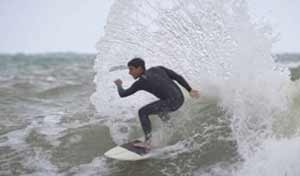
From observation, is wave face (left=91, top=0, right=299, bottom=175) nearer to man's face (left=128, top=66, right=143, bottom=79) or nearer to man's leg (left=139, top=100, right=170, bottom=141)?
man's leg (left=139, top=100, right=170, bottom=141)

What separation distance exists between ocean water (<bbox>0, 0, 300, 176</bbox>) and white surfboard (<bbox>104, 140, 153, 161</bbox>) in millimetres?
117

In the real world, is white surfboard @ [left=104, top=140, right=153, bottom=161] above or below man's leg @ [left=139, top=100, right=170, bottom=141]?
below

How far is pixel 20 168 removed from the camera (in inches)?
240

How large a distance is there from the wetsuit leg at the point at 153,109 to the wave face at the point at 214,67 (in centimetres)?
81

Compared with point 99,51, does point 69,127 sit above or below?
below

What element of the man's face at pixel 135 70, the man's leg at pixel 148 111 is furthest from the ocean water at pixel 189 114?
the man's face at pixel 135 70

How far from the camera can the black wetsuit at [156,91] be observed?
6.16 meters

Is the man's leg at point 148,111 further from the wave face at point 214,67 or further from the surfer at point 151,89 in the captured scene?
the wave face at point 214,67

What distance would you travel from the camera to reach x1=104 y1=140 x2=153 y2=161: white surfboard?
6008 mm

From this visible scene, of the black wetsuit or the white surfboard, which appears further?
the black wetsuit

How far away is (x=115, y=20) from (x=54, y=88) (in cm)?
703

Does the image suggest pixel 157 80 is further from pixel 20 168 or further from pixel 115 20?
pixel 115 20

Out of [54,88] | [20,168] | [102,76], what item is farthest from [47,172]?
[54,88]

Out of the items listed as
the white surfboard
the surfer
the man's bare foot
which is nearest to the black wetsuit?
the surfer
